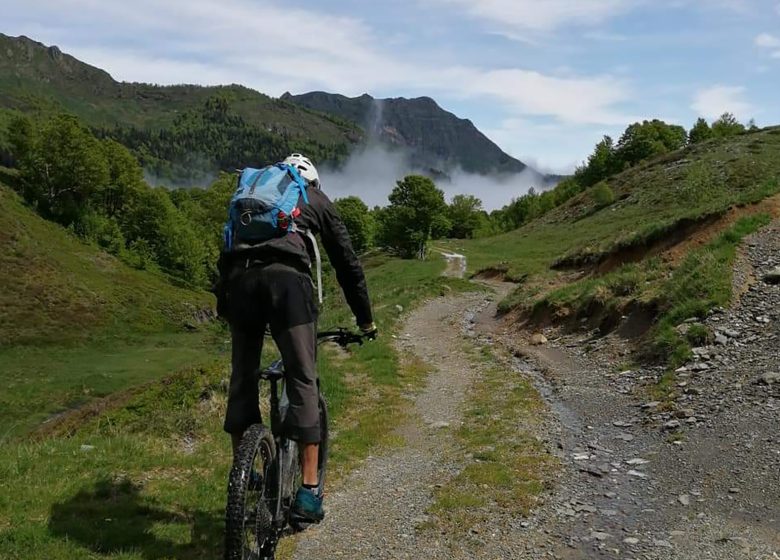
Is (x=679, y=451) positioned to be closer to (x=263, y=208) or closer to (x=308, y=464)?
(x=308, y=464)

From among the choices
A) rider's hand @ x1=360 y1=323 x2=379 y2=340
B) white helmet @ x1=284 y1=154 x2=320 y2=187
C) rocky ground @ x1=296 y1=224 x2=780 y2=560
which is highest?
white helmet @ x1=284 y1=154 x2=320 y2=187

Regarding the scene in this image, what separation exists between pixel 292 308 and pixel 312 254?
2.07 feet

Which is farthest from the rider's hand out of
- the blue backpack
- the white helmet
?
the white helmet

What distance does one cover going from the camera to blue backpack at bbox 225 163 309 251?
4785 millimetres

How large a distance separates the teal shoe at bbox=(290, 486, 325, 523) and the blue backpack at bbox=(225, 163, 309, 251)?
2.14 meters

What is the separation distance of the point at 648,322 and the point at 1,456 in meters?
13.7

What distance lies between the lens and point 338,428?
1049cm

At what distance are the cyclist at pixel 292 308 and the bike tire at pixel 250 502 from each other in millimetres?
309

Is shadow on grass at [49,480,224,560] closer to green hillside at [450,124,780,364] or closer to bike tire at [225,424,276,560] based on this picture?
bike tire at [225,424,276,560]

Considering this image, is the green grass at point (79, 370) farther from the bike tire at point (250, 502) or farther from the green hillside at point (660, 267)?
the bike tire at point (250, 502)

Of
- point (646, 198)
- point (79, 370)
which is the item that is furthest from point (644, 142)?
point (79, 370)

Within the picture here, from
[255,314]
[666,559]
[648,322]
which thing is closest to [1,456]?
[255,314]

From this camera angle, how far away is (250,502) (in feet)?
14.9

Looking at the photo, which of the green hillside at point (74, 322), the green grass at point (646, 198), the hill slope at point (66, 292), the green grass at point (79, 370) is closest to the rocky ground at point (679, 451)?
the green grass at point (79, 370)
